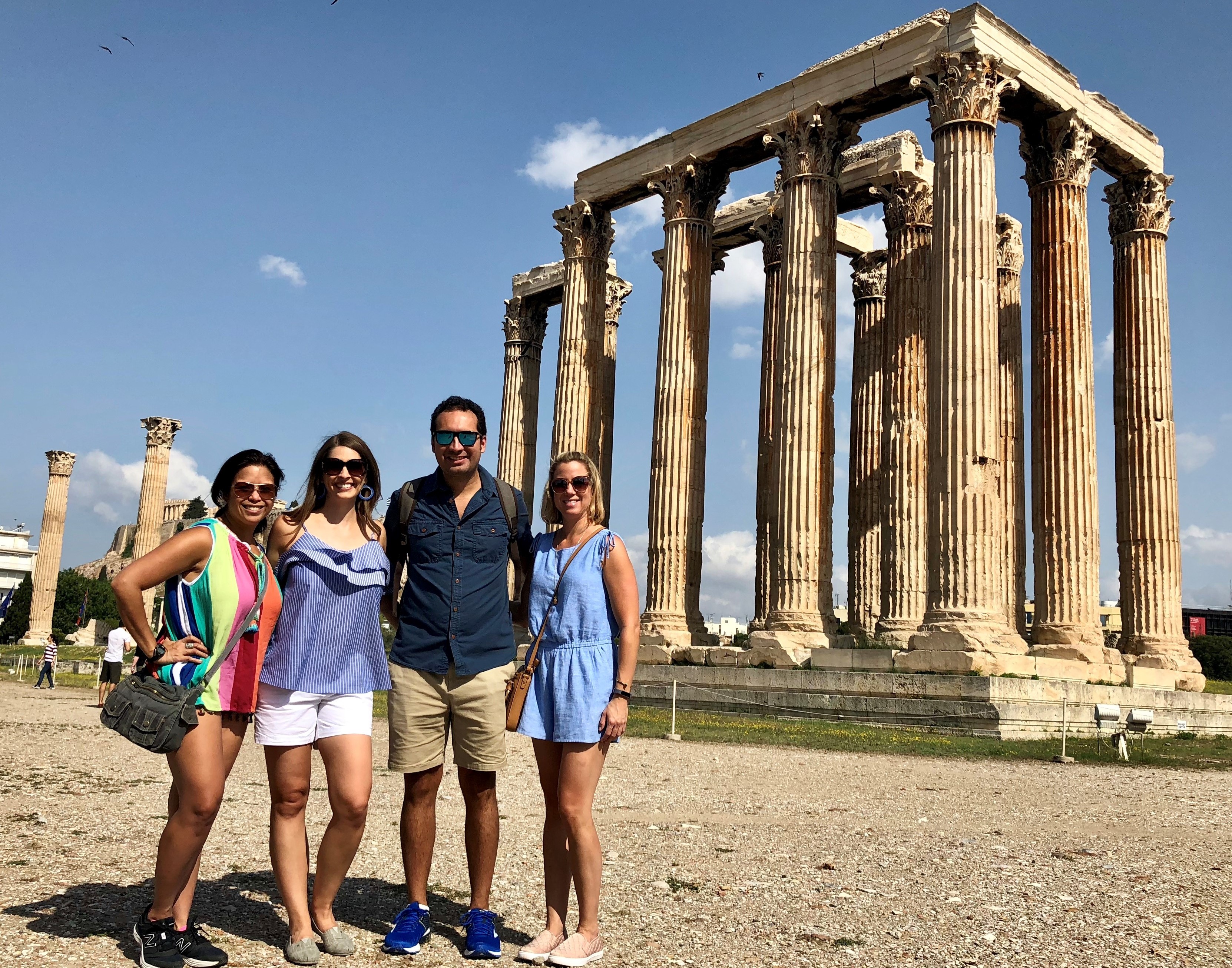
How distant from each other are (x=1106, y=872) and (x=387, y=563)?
553 centimetres

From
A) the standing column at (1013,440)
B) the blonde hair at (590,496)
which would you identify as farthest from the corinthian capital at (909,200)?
the blonde hair at (590,496)

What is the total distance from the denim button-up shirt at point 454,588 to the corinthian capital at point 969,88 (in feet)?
71.2

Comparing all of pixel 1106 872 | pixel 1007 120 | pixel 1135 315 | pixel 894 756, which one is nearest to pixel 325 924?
pixel 1106 872

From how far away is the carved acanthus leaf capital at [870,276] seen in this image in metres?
34.3

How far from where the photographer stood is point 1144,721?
60.7 feet

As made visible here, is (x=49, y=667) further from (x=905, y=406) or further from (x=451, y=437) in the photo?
(x=451, y=437)

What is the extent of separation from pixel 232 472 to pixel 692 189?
91.2 ft

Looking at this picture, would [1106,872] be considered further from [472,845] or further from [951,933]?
[472,845]

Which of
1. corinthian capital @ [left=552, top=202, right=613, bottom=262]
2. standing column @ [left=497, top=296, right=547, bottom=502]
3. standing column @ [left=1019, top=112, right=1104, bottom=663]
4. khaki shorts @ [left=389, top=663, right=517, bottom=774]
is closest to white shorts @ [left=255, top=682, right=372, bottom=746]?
khaki shorts @ [left=389, top=663, right=517, bottom=774]

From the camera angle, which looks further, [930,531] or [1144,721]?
[930,531]

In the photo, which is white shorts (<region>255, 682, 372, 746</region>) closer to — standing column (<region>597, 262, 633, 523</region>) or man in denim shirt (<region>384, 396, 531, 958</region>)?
man in denim shirt (<region>384, 396, 531, 958</region>)

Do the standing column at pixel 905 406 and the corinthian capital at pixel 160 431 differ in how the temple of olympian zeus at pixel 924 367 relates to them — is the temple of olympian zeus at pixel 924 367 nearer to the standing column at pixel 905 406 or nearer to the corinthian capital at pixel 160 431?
the standing column at pixel 905 406

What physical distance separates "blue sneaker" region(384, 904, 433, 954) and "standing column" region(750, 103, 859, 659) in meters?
21.1

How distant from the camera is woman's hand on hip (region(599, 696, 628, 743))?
5461mm
